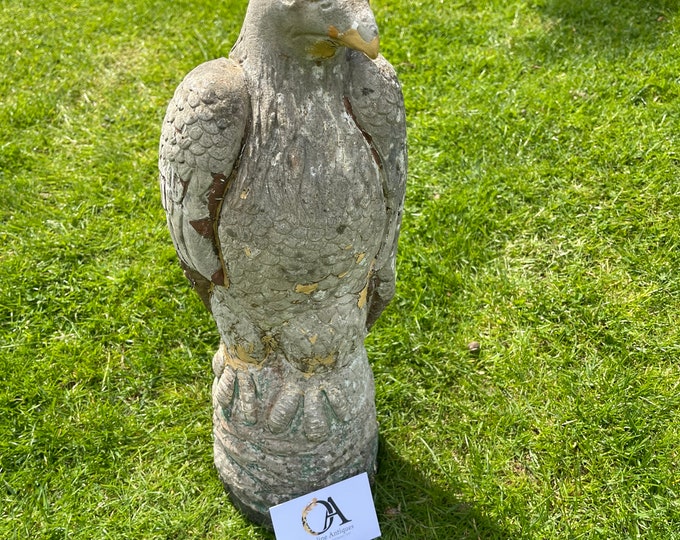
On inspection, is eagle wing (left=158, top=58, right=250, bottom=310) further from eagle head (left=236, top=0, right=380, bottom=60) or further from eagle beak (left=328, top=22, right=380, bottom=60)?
eagle beak (left=328, top=22, right=380, bottom=60)

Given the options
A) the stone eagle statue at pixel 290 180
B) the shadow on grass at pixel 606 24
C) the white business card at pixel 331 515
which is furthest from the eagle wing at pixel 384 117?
the shadow on grass at pixel 606 24

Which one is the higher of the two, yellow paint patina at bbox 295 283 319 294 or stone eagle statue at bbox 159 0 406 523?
stone eagle statue at bbox 159 0 406 523

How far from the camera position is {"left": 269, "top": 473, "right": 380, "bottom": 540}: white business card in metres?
2.08

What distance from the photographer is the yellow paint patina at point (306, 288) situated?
1675mm

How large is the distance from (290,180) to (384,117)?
27 centimetres

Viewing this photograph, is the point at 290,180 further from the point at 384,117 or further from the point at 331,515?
the point at 331,515

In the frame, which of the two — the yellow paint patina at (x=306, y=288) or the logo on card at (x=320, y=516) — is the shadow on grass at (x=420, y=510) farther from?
the yellow paint patina at (x=306, y=288)

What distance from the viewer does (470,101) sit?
3805 millimetres

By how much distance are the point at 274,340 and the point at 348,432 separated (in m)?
0.45

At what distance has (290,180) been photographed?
59.1 inches

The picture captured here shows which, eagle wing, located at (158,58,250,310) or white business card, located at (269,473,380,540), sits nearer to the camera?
eagle wing, located at (158,58,250,310)

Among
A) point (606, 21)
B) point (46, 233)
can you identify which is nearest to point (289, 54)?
point (46, 233)

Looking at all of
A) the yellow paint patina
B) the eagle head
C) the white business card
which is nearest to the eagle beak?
the eagle head

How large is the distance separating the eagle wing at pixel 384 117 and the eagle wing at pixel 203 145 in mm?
257
